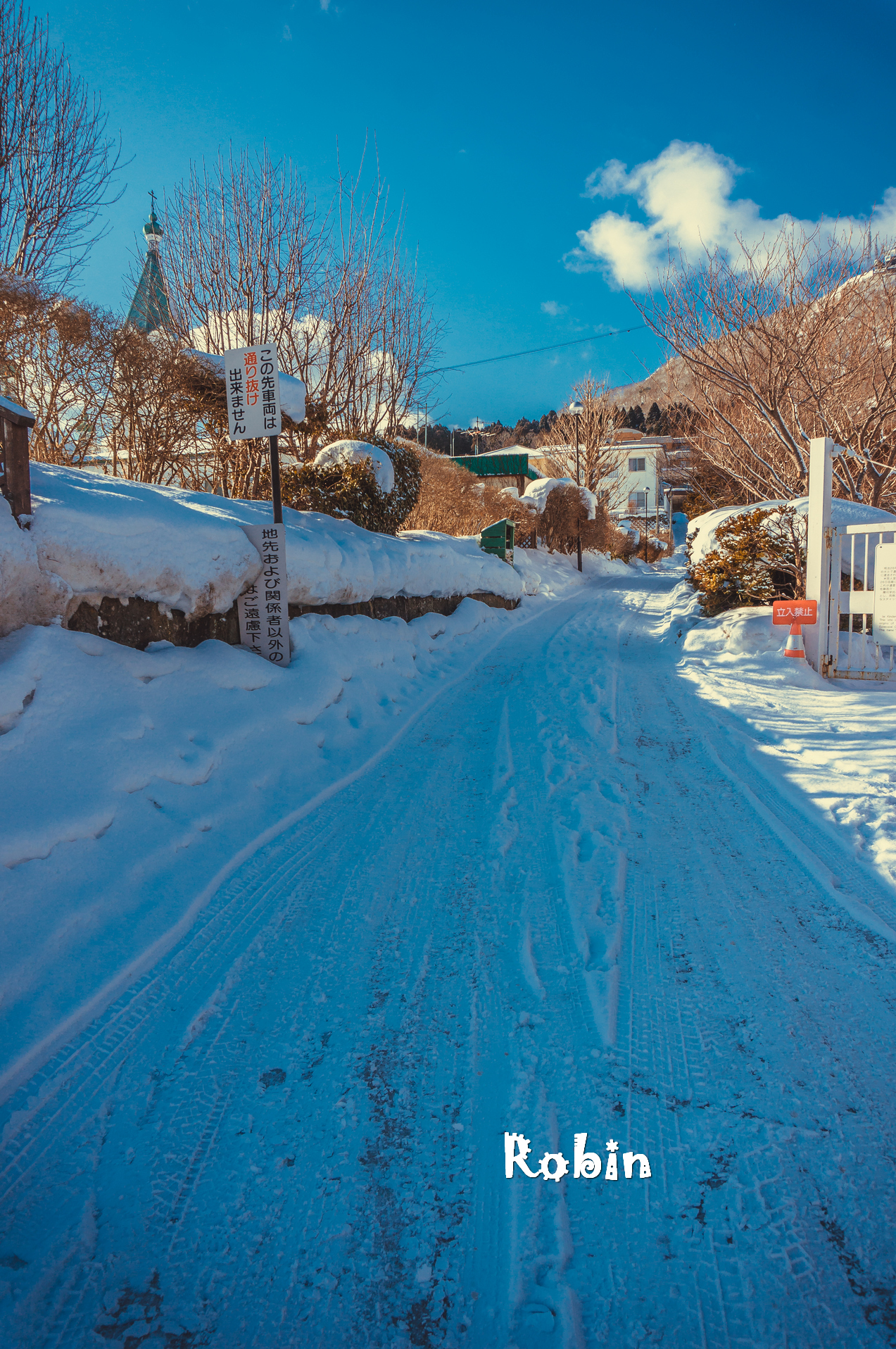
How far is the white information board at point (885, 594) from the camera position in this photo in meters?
6.10

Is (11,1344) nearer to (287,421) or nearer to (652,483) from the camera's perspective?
(287,421)

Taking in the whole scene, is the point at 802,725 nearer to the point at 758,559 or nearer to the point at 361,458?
the point at 758,559

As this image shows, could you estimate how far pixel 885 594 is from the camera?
6176 millimetres

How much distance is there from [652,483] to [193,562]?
170 ft

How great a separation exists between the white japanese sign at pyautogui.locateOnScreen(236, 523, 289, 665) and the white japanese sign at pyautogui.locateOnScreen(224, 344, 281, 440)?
855mm

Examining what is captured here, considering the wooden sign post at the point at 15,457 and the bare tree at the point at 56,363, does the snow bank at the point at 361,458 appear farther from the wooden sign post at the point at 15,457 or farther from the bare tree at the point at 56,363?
the wooden sign post at the point at 15,457

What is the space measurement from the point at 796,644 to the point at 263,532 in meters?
5.75

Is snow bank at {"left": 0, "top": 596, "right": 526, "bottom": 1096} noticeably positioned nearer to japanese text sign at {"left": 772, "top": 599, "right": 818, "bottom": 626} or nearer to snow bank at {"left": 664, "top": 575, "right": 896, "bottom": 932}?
snow bank at {"left": 664, "top": 575, "right": 896, "bottom": 932}

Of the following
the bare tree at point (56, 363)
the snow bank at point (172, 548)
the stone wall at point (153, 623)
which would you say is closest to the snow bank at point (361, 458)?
the snow bank at point (172, 548)

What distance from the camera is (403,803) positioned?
4.07 metres

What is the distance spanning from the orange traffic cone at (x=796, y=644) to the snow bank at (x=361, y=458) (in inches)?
218

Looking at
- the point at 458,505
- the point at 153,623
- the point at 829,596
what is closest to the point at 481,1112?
the point at 153,623

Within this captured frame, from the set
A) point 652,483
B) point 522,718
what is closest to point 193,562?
point 522,718

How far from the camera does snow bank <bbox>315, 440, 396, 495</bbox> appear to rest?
29.4 feet
